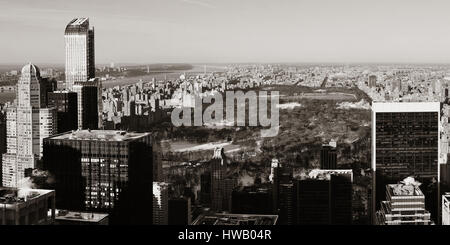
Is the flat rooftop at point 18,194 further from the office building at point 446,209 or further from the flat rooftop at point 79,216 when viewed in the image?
the office building at point 446,209

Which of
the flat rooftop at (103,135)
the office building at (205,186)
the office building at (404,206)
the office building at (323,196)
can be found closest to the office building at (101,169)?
the flat rooftop at (103,135)

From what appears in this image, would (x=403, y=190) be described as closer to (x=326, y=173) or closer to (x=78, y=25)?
(x=326, y=173)

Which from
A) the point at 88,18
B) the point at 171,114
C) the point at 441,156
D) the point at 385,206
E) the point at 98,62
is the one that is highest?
the point at 88,18

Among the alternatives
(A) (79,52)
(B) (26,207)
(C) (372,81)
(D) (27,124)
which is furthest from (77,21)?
(C) (372,81)

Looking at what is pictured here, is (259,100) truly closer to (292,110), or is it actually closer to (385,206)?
(292,110)

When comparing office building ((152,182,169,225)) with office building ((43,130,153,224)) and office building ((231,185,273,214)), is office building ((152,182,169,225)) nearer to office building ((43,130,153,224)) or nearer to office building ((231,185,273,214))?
office building ((43,130,153,224))

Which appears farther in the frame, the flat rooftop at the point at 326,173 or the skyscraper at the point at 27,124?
the flat rooftop at the point at 326,173
